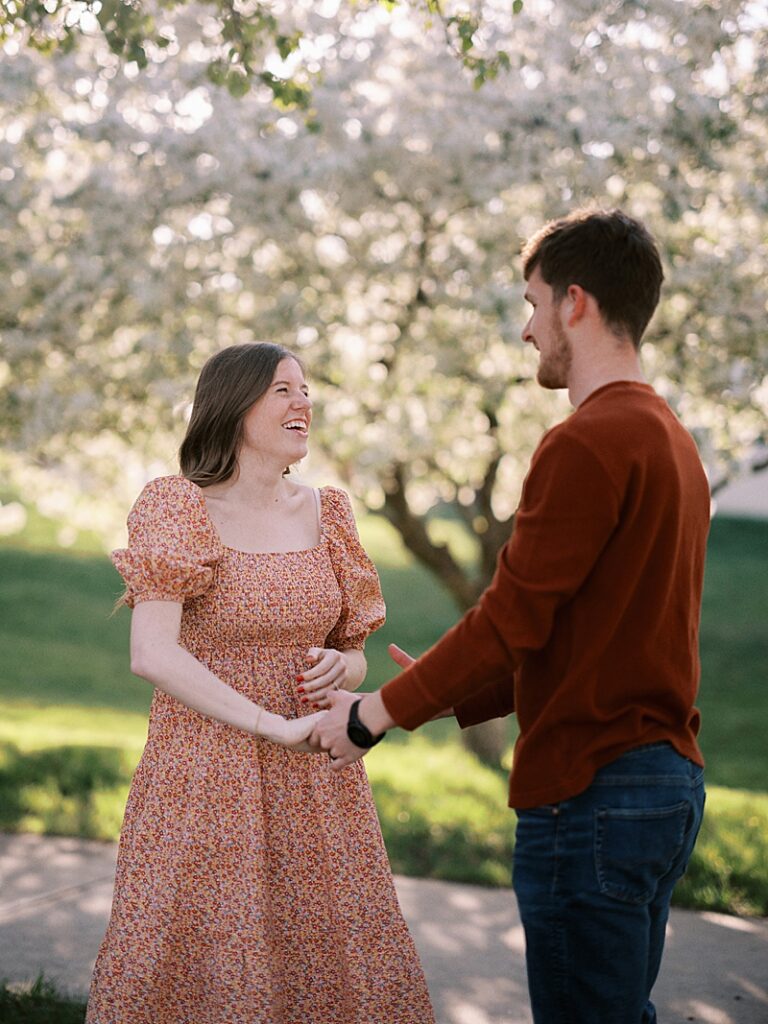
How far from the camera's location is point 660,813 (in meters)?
2.35

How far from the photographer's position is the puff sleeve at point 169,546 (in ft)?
9.59

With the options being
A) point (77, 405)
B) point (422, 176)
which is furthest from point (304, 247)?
point (77, 405)

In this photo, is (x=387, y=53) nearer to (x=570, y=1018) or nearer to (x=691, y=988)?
(x=691, y=988)

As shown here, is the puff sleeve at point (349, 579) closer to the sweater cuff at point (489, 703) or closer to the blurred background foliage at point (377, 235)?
the sweater cuff at point (489, 703)

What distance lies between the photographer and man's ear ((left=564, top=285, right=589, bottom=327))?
2.42 metres

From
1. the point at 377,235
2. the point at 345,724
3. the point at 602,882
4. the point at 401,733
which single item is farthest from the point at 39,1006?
the point at 401,733

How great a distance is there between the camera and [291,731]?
115 inches

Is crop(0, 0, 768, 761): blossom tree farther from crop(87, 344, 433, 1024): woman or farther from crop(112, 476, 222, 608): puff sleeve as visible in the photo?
crop(112, 476, 222, 608): puff sleeve

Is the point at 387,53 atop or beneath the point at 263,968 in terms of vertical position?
atop

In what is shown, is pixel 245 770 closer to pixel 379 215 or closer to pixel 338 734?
pixel 338 734

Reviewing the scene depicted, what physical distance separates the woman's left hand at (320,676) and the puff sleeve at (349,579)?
153mm

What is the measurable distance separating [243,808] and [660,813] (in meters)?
1.13

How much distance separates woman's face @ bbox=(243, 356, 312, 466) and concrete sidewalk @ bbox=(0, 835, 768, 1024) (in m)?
2.01

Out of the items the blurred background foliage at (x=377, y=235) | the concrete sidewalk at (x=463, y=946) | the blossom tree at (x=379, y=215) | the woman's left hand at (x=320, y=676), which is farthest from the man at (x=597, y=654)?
the blossom tree at (x=379, y=215)
